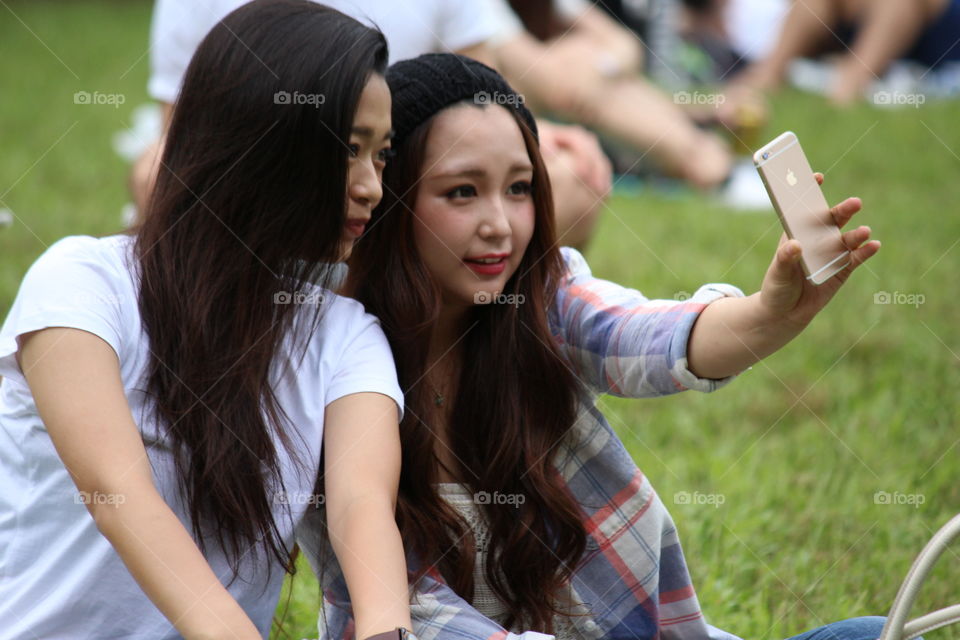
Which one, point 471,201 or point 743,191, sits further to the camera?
point 743,191

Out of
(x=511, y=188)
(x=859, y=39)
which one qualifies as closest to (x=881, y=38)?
(x=859, y=39)

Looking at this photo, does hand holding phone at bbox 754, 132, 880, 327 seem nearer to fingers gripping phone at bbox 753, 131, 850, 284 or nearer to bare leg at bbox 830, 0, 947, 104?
fingers gripping phone at bbox 753, 131, 850, 284

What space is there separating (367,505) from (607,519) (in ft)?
1.60

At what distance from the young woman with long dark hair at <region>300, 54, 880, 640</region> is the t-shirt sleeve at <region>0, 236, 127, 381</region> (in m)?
0.43

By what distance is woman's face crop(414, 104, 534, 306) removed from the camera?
1.84 meters

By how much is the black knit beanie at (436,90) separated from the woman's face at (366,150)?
11 centimetres

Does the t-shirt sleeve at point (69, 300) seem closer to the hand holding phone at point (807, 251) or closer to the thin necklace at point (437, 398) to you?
the thin necklace at point (437, 398)

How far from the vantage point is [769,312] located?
5.18 feet

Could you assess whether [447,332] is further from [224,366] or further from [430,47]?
[430,47]

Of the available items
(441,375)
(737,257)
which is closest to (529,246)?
(441,375)

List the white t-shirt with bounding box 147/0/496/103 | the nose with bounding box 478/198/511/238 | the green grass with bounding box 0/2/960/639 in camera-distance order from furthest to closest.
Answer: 1. the white t-shirt with bounding box 147/0/496/103
2. the green grass with bounding box 0/2/960/639
3. the nose with bounding box 478/198/511/238

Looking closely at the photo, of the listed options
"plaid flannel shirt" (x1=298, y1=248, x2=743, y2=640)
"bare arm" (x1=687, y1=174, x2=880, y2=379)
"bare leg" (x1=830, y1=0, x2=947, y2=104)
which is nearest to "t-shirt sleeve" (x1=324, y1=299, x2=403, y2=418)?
"plaid flannel shirt" (x1=298, y1=248, x2=743, y2=640)

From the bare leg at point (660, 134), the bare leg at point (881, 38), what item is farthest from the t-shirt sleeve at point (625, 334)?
the bare leg at point (881, 38)

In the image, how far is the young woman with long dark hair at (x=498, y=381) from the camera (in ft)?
6.05
